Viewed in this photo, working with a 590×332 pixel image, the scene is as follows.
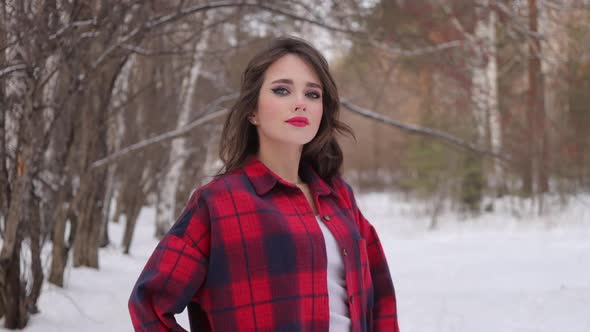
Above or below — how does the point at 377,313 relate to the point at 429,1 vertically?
below

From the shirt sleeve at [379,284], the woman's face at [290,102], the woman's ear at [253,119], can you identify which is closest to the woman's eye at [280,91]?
the woman's face at [290,102]

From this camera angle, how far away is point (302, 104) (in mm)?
1809

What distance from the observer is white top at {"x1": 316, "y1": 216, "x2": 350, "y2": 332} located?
1718mm

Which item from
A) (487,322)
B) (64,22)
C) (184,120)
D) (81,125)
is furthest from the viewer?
(184,120)

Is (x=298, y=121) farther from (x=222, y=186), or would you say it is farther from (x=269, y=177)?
(x=222, y=186)

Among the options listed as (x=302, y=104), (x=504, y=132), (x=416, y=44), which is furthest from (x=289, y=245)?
(x=504, y=132)

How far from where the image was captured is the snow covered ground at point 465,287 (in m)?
3.89

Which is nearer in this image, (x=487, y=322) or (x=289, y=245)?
(x=289, y=245)

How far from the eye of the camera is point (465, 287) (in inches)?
204

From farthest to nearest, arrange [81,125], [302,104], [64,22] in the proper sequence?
[81,125] < [64,22] < [302,104]

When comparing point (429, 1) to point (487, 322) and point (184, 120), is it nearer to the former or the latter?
point (487, 322)

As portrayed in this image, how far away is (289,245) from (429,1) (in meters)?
5.53

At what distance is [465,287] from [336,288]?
374 cm

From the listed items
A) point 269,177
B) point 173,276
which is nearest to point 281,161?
point 269,177
